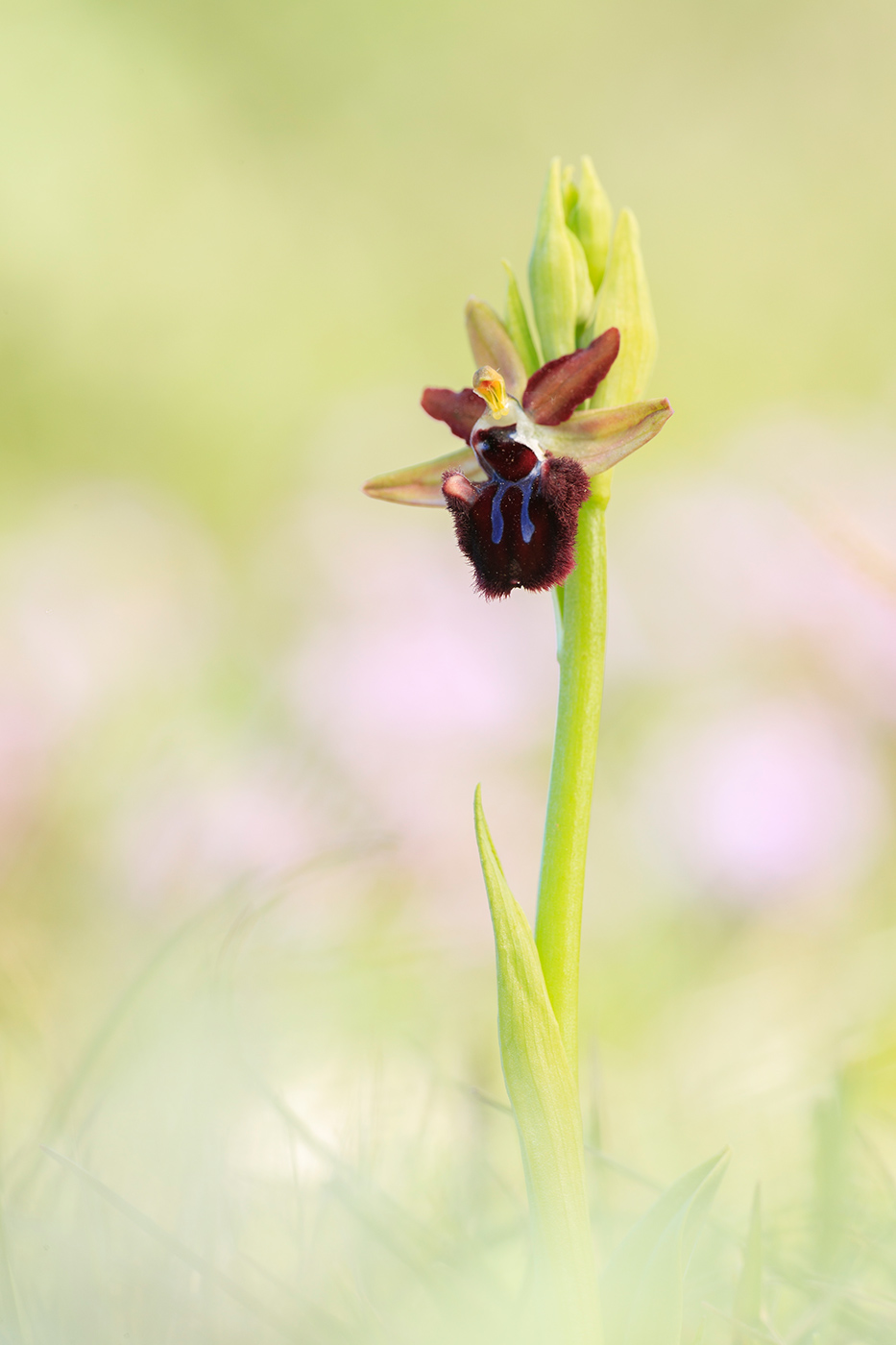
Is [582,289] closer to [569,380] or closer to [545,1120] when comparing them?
[569,380]

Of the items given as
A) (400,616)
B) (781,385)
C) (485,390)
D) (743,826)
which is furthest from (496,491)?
(781,385)

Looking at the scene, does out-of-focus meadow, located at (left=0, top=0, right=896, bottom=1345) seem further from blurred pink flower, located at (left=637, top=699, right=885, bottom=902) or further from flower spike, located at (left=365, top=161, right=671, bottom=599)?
flower spike, located at (left=365, top=161, right=671, bottom=599)

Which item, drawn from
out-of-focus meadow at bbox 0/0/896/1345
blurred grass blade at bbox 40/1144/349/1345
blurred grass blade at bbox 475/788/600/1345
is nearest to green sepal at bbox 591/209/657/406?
blurred grass blade at bbox 475/788/600/1345

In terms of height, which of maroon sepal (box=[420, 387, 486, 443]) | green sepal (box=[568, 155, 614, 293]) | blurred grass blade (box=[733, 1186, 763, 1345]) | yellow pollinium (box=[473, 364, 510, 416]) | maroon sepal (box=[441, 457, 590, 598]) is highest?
green sepal (box=[568, 155, 614, 293])

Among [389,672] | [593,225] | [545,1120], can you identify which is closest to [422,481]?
[593,225]

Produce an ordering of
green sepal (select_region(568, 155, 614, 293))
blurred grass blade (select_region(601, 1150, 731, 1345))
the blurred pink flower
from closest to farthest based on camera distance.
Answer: blurred grass blade (select_region(601, 1150, 731, 1345))
green sepal (select_region(568, 155, 614, 293))
the blurred pink flower

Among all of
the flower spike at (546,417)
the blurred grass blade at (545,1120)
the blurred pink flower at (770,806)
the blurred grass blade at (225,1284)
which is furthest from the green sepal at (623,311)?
the blurred pink flower at (770,806)

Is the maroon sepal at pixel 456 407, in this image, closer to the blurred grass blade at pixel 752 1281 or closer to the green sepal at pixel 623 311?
the green sepal at pixel 623 311

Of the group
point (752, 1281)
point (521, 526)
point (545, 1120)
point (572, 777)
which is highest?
point (521, 526)
